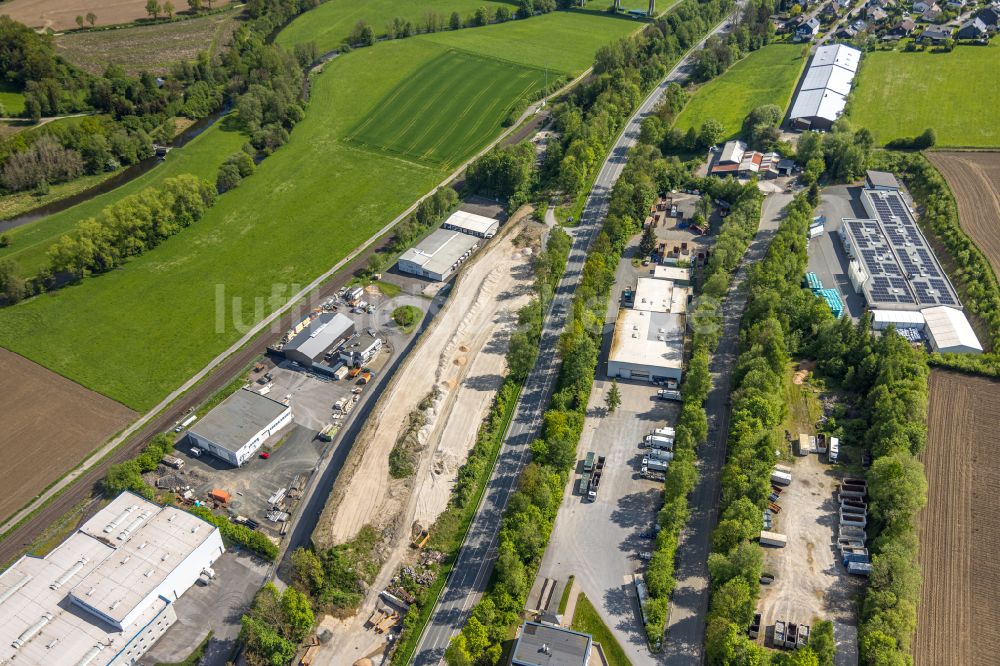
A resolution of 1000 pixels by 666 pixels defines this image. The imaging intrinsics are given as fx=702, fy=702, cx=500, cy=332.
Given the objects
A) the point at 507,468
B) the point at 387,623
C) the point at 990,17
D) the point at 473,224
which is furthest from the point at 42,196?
the point at 990,17

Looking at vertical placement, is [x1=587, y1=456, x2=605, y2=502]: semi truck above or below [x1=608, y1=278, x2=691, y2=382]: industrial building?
below

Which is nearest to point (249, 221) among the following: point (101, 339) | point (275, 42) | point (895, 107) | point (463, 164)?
point (101, 339)

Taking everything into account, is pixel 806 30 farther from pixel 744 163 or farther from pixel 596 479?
pixel 596 479

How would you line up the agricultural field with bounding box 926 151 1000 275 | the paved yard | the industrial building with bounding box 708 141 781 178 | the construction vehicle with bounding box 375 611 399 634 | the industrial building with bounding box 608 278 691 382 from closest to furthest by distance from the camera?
the paved yard
the construction vehicle with bounding box 375 611 399 634
the industrial building with bounding box 608 278 691 382
the agricultural field with bounding box 926 151 1000 275
the industrial building with bounding box 708 141 781 178

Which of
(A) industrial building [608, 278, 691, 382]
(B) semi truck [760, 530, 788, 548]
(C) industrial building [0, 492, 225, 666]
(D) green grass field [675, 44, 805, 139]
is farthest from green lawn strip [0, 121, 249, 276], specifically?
(B) semi truck [760, 530, 788, 548]

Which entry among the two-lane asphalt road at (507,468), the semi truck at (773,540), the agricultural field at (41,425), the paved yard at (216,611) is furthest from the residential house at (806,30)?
the paved yard at (216,611)

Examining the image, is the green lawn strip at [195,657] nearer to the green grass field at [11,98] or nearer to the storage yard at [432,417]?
the storage yard at [432,417]

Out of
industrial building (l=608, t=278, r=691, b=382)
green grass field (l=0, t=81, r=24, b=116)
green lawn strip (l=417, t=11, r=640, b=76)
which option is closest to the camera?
industrial building (l=608, t=278, r=691, b=382)

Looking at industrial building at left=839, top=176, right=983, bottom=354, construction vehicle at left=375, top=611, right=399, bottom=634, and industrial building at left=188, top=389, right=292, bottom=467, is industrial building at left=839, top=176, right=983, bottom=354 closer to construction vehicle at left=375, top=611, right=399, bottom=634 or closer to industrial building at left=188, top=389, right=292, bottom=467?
construction vehicle at left=375, top=611, right=399, bottom=634
